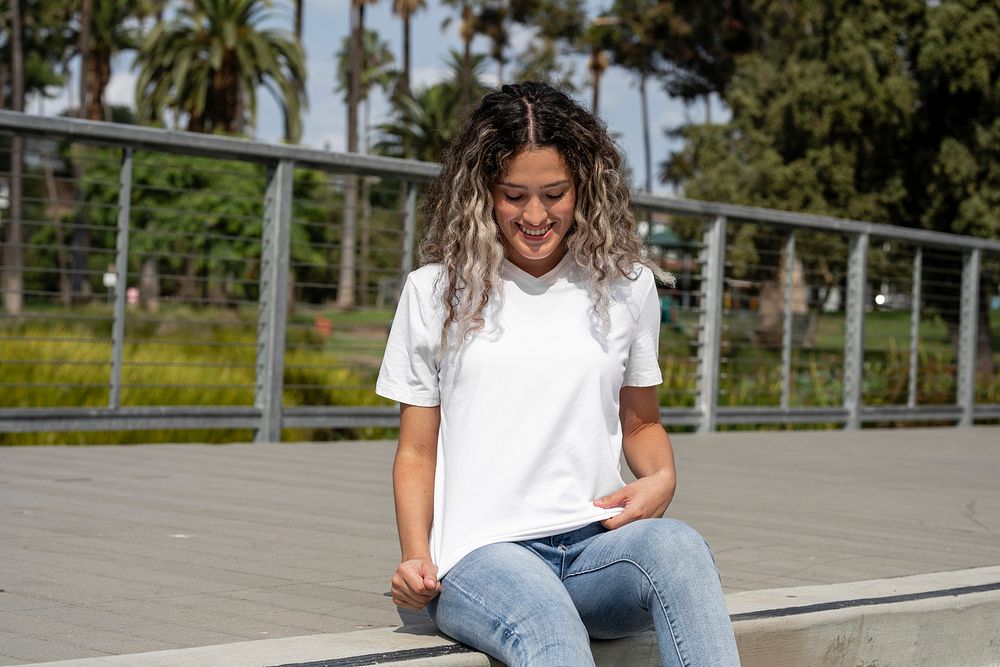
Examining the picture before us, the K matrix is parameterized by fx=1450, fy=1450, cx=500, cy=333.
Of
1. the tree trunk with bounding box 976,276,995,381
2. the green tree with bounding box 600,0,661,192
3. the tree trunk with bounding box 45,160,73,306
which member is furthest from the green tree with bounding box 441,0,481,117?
the tree trunk with bounding box 976,276,995,381

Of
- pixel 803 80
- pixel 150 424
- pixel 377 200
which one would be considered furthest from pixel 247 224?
pixel 377 200

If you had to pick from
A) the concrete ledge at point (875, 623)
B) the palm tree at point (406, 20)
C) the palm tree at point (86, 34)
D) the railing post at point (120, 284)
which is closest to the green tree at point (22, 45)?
the palm tree at point (86, 34)

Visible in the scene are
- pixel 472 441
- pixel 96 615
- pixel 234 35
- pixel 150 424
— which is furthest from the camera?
pixel 234 35

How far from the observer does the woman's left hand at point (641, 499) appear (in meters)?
2.96

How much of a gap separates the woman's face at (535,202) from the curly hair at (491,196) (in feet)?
0.06

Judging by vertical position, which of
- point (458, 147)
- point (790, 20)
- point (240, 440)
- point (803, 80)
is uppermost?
point (790, 20)

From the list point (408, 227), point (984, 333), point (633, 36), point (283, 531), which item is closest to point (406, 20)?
point (633, 36)

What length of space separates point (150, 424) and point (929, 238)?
641 cm

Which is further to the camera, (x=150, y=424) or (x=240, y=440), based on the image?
(x=240, y=440)

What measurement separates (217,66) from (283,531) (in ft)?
109

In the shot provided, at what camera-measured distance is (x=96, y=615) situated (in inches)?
127

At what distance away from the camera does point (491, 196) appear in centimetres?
304

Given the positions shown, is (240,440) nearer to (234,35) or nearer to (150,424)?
(150,424)

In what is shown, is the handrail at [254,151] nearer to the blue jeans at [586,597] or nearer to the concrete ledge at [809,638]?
the concrete ledge at [809,638]
